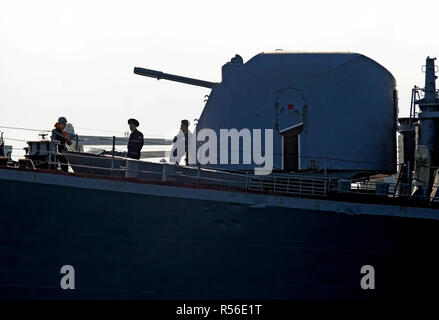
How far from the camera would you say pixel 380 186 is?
1662cm

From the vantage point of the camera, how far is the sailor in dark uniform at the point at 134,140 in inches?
664

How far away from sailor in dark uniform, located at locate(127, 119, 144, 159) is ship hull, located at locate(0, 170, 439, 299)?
1.79 m

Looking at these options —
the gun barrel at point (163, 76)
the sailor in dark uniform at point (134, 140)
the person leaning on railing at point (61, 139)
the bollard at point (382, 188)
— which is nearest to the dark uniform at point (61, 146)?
the person leaning on railing at point (61, 139)

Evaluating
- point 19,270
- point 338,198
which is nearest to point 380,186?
point 338,198

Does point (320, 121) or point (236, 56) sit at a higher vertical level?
point (236, 56)

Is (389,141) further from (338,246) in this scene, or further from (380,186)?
(338,246)

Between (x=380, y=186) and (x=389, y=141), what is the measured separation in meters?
2.36

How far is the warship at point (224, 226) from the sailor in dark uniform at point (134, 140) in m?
0.77

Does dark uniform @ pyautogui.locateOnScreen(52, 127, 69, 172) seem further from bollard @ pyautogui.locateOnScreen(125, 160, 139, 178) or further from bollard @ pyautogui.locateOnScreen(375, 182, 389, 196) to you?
bollard @ pyautogui.locateOnScreen(375, 182, 389, 196)

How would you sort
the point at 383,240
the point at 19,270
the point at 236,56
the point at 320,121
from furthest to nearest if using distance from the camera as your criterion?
1. the point at 236,56
2. the point at 320,121
3. the point at 383,240
4. the point at 19,270

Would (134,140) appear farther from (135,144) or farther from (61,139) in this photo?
(61,139)

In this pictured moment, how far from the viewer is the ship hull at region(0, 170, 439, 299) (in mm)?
14906

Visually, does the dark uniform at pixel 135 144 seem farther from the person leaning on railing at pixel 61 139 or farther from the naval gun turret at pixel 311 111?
the naval gun turret at pixel 311 111

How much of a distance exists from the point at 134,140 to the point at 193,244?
2775 millimetres
